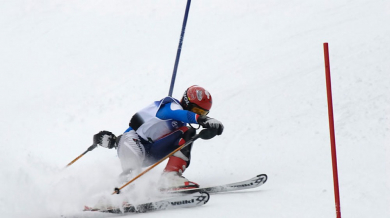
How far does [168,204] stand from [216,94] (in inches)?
224

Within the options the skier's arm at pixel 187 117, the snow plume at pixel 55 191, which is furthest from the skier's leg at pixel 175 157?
the skier's arm at pixel 187 117

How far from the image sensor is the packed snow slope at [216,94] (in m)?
4.90

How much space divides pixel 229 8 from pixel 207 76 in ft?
16.0

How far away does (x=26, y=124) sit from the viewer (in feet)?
36.2

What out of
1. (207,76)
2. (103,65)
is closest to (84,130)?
(207,76)

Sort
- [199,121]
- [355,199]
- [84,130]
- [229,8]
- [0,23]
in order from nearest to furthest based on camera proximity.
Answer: [355,199]
[199,121]
[84,130]
[229,8]
[0,23]

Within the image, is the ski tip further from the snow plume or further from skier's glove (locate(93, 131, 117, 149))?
skier's glove (locate(93, 131, 117, 149))

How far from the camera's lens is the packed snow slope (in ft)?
16.1

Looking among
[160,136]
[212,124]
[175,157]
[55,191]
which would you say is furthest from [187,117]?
[55,191]

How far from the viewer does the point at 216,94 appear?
1012 cm

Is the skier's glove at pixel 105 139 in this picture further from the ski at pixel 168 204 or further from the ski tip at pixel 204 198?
the ski tip at pixel 204 198

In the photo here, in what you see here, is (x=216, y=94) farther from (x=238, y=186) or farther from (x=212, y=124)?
(x=212, y=124)

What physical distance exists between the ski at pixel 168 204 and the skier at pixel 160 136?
0.79 meters

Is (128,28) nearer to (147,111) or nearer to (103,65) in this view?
(103,65)
